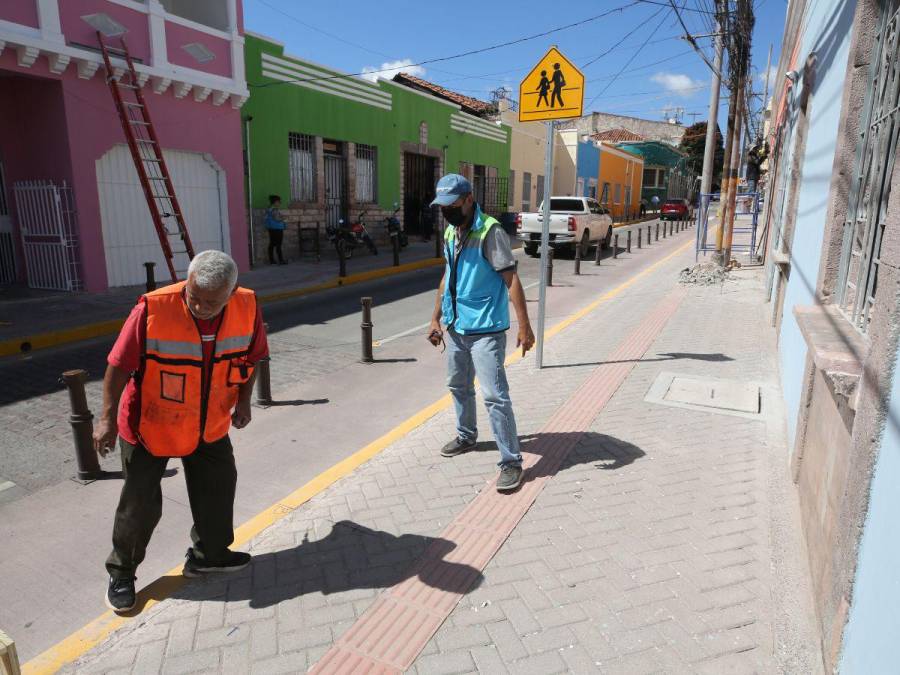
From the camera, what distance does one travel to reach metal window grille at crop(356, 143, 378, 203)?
1873cm

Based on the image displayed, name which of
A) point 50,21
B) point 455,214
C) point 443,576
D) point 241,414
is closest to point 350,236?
point 50,21

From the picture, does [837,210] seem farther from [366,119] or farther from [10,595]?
[366,119]

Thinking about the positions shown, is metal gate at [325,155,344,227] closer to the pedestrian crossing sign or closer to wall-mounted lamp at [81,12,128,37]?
wall-mounted lamp at [81,12,128,37]

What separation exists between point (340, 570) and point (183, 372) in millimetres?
1290

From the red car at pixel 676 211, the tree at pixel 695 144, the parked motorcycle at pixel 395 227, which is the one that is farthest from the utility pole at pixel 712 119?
the tree at pixel 695 144

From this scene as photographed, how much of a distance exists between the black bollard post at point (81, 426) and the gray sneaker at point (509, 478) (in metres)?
2.80

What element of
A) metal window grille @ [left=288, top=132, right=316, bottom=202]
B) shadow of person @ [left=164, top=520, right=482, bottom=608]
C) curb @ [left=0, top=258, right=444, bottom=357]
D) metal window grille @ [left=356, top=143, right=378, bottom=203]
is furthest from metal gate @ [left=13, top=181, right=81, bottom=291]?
shadow of person @ [left=164, top=520, right=482, bottom=608]

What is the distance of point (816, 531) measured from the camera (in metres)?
2.92

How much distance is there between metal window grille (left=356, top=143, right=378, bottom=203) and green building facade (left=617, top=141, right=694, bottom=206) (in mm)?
38120

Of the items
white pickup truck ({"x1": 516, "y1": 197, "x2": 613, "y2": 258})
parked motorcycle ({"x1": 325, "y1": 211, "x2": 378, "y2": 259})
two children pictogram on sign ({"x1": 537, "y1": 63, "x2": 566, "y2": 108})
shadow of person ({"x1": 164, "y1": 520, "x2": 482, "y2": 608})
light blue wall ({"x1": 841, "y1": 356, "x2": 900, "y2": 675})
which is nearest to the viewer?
light blue wall ({"x1": 841, "y1": 356, "x2": 900, "y2": 675})

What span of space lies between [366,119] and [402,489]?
16.7m

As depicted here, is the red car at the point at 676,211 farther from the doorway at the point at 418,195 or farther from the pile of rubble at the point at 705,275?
the pile of rubble at the point at 705,275

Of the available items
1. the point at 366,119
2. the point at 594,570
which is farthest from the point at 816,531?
the point at 366,119

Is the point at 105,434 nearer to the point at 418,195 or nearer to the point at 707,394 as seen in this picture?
the point at 707,394
